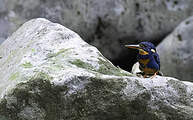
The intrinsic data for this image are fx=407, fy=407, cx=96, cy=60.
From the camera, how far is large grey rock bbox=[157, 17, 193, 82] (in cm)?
876

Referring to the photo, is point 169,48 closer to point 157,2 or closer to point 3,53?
point 157,2

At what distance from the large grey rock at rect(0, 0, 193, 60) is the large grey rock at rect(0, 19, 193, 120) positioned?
3322 mm

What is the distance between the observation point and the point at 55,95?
392cm

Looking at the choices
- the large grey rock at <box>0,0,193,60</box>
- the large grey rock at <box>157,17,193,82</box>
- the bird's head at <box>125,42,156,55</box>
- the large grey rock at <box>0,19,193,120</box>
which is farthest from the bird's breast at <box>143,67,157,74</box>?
the large grey rock at <box>157,17,193,82</box>

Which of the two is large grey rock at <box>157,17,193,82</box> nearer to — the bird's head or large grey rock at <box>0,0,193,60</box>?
large grey rock at <box>0,0,193,60</box>

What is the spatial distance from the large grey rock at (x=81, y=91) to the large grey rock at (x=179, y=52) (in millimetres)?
4545

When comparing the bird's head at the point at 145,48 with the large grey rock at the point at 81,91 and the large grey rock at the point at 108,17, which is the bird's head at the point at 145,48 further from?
the large grey rock at the point at 108,17

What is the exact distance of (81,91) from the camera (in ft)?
12.9

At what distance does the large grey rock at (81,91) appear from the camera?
389cm

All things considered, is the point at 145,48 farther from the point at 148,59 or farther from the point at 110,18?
the point at 110,18

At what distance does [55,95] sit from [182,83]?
1.36 m

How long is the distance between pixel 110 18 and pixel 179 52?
1.69 meters

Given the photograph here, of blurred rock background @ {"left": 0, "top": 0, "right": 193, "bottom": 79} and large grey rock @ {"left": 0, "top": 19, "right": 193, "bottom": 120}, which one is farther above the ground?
blurred rock background @ {"left": 0, "top": 0, "right": 193, "bottom": 79}

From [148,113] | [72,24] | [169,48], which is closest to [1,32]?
[72,24]
